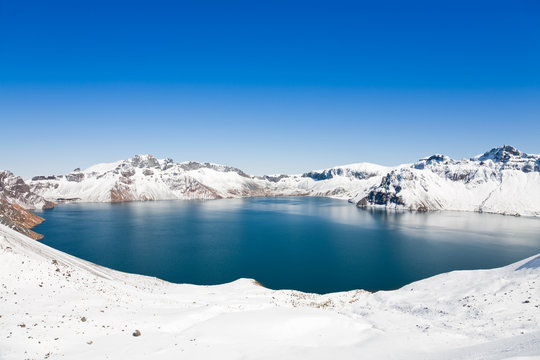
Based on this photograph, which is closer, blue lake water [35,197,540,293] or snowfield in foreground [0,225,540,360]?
snowfield in foreground [0,225,540,360]

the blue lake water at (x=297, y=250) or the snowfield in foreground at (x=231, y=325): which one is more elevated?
the snowfield in foreground at (x=231, y=325)

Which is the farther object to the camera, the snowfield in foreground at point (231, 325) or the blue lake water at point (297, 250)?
the blue lake water at point (297, 250)

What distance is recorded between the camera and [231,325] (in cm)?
2395

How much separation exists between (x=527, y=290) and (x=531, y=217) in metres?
228

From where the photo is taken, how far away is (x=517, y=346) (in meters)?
16.9

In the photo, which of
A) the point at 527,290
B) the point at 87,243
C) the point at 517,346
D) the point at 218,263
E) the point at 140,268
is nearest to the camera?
the point at 517,346

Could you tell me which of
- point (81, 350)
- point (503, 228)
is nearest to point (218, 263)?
point (81, 350)

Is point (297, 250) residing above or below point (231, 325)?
below

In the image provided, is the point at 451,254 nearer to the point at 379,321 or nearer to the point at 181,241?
the point at 379,321

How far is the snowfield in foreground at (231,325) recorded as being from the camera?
731 inches

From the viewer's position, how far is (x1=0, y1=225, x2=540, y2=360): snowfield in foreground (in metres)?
18.6

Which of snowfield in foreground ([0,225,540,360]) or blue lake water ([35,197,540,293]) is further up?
snowfield in foreground ([0,225,540,360])

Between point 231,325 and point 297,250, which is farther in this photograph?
point 297,250

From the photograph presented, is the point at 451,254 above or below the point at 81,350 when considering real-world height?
below
